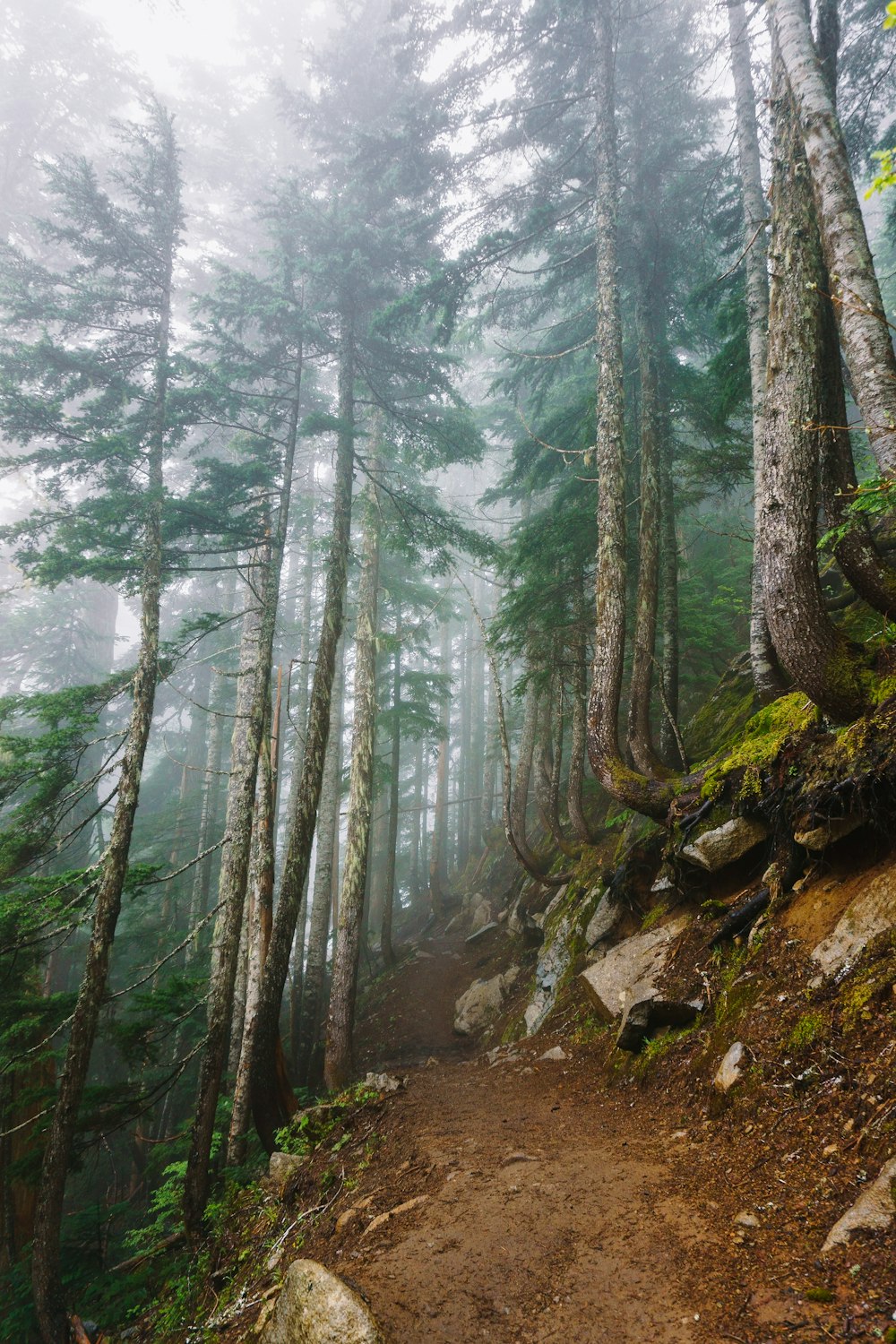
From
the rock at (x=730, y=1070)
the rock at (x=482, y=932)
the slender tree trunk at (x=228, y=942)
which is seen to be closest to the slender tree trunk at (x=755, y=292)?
the rock at (x=730, y=1070)

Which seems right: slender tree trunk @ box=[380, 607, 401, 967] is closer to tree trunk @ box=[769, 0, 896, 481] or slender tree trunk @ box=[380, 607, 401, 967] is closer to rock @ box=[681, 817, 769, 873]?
rock @ box=[681, 817, 769, 873]

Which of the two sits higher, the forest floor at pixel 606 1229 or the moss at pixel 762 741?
the moss at pixel 762 741

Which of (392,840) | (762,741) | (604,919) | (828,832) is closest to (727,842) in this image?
(762,741)

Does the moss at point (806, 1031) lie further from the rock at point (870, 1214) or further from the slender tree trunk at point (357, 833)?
the slender tree trunk at point (357, 833)

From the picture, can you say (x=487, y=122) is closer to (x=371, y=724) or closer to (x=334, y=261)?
(x=334, y=261)

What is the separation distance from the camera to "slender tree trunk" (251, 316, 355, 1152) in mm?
7176

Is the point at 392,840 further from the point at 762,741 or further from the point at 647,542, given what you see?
the point at 762,741

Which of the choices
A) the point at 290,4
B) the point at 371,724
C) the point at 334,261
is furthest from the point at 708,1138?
the point at 290,4

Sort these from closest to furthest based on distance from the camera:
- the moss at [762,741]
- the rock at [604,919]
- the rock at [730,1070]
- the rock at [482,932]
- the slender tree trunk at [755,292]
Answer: the rock at [730,1070], the moss at [762,741], the slender tree trunk at [755,292], the rock at [604,919], the rock at [482,932]

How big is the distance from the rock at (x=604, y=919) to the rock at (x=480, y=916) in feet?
30.4

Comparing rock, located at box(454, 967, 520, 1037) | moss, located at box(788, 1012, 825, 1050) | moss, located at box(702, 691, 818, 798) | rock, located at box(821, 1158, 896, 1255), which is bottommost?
rock, located at box(454, 967, 520, 1037)

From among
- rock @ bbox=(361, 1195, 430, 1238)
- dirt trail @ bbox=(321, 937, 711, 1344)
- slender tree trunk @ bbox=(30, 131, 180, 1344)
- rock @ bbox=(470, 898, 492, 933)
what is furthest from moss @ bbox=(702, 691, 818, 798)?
rock @ bbox=(470, 898, 492, 933)

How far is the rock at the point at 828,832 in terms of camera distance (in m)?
4.04

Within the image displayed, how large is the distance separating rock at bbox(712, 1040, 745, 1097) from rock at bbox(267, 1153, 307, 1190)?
13.8ft
